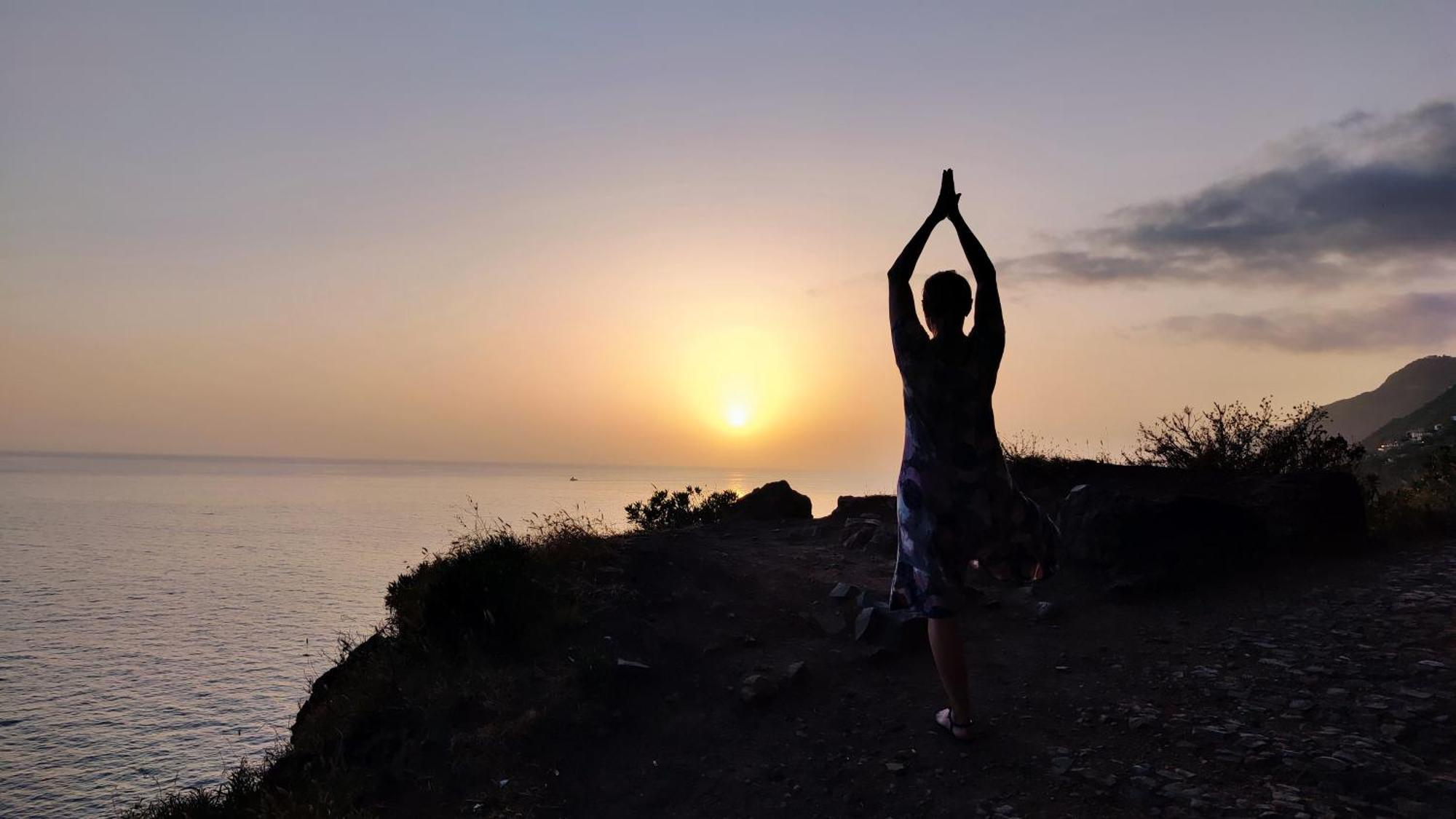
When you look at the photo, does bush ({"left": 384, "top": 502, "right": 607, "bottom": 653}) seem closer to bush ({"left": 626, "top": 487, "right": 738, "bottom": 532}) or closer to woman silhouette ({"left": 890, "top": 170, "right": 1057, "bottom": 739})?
woman silhouette ({"left": 890, "top": 170, "right": 1057, "bottom": 739})

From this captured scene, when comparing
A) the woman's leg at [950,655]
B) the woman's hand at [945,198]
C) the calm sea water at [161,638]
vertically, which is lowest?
the calm sea water at [161,638]

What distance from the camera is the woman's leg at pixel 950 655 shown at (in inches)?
201

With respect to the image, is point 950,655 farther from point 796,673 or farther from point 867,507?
point 867,507

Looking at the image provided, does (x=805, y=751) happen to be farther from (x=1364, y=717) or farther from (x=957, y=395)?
(x=1364, y=717)

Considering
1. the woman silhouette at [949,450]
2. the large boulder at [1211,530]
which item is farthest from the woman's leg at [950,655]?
the large boulder at [1211,530]

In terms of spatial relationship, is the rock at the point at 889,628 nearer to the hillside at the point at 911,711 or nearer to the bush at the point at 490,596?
the hillside at the point at 911,711

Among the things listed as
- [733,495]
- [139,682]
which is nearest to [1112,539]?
[733,495]

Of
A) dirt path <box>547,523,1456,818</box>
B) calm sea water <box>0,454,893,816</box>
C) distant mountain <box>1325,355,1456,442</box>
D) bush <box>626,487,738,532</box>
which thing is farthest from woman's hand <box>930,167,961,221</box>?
distant mountain <box>1325,355,1456,442</box>

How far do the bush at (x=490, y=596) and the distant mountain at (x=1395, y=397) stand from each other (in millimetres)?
156438

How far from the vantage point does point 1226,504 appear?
837cm

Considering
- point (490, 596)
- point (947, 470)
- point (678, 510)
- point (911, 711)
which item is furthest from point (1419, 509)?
point (678, 510)

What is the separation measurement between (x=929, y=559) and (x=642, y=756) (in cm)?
324

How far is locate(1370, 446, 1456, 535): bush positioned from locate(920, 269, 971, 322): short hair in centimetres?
773

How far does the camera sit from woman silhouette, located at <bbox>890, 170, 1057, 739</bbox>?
16.9ft
